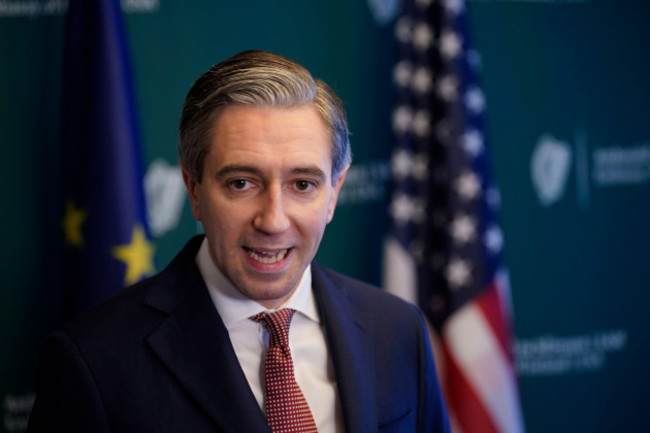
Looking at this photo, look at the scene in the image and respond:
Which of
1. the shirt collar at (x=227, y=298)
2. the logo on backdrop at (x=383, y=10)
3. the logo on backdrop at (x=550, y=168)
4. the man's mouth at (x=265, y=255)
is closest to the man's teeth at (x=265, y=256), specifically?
the man's mouth at (x=265, y=255)

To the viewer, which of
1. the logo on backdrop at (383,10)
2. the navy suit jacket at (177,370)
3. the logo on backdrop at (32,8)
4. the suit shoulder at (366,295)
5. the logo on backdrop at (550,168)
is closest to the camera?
the navy suit jacket at (177,370)

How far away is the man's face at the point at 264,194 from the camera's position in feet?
4.75

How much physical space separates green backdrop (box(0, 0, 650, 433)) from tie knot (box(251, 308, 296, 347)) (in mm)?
1591

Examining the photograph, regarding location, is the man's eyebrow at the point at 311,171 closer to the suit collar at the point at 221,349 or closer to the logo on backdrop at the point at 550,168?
the suit collar at the point at 221,349

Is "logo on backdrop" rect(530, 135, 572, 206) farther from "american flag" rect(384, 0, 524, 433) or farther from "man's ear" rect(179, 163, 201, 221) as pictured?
"man's ear" rect(179, 163, 201, 221)

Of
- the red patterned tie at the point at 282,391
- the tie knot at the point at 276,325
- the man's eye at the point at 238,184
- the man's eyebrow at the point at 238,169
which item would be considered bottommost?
the red patterned tie at the point at 282,391

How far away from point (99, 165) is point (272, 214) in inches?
53.3

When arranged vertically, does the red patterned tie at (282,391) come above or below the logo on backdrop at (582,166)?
below

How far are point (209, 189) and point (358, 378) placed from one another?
22.4 inches

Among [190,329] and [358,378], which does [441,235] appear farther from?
[190,329]

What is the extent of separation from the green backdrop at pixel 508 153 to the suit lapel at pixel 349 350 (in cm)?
150

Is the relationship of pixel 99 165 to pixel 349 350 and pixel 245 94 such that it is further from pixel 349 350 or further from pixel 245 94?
pixel 349 350

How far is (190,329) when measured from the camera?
1521mm

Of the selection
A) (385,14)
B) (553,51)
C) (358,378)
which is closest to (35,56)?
(385,14)
